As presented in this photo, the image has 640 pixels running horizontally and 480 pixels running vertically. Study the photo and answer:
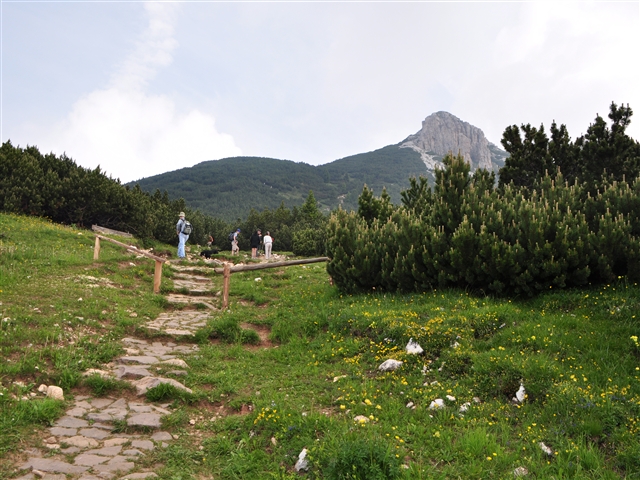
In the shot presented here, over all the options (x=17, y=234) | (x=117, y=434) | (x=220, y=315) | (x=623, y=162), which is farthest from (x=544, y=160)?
(x=17, y=234)

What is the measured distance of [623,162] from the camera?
1596cm

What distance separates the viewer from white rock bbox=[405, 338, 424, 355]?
7227mm

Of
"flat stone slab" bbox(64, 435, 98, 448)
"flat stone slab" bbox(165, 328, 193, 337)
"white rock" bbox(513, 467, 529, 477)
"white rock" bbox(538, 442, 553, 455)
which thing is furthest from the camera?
→ "flat stone slab" bbox(165, 328, 193, 337)

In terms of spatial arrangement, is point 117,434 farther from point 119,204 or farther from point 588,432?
point 119,204

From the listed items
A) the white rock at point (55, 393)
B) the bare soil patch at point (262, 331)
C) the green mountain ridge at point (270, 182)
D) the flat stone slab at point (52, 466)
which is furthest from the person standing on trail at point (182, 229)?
the green mountain ridge at point (270, 182)

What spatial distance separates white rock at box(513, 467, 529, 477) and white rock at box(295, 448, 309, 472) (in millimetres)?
2009

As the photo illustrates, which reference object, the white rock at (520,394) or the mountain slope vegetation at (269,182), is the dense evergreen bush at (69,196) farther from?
the mountain slope vegetation at (269,182)

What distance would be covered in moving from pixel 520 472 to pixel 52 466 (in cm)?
460

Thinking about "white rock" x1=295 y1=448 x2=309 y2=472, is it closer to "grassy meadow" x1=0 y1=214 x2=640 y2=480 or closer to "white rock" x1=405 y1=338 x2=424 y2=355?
"grassy meadow" x1=0 y1=214 x2=640 y2=480

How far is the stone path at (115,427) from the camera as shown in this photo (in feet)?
14.2

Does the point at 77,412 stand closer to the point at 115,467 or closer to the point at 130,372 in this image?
the point at 130,372

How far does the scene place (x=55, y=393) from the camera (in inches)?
234

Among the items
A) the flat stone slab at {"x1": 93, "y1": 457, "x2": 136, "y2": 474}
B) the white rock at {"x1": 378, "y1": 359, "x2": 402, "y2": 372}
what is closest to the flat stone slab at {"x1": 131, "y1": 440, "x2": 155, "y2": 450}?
the flat stone slab at {"x1": 93, "y1": 457, "x2": 136, "y2": 474}

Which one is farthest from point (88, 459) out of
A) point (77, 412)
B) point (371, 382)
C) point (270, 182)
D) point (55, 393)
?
point (270, 182)
